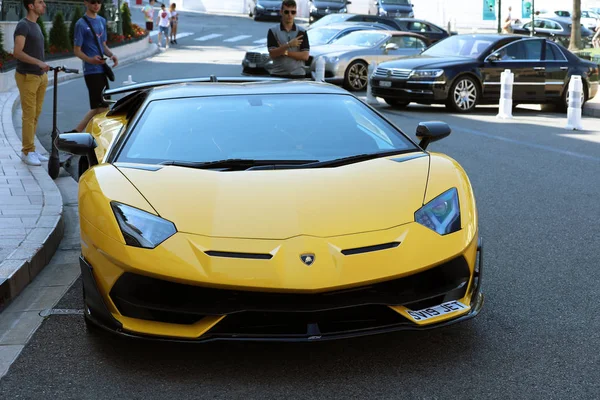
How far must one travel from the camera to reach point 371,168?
16.6 ft

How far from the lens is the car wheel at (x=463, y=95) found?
702 inches

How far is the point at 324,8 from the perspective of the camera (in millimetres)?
48500

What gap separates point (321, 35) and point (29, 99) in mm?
15075

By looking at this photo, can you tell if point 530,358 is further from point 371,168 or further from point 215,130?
point 215,130

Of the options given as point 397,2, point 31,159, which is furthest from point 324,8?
point 31,159

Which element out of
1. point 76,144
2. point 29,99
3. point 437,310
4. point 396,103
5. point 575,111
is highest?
point 76,144

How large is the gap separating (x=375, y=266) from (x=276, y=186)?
757mm

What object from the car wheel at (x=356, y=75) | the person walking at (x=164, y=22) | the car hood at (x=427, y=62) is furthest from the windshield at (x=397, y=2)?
the car hood at (x=427, y=62)

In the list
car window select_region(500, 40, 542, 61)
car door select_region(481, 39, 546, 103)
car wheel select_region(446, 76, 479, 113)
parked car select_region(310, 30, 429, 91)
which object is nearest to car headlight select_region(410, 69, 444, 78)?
car wheel select_region(446, 76, 479, 113)

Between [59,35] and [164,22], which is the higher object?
[164,22]

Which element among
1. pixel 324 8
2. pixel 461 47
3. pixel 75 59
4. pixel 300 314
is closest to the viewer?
pixel 300 314

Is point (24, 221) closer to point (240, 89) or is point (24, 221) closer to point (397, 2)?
point (240, 89)

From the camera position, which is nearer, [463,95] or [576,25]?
[463,95]

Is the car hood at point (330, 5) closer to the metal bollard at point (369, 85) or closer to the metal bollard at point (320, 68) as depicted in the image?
the metal bollard at point (320, 68)
